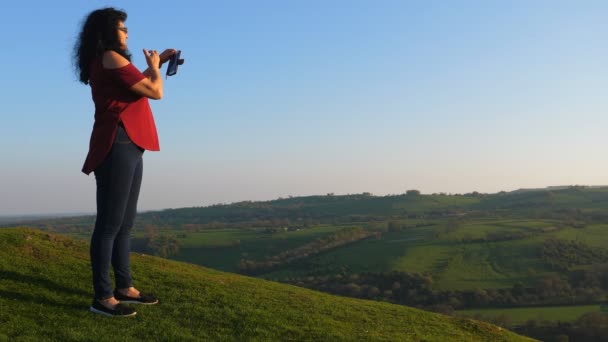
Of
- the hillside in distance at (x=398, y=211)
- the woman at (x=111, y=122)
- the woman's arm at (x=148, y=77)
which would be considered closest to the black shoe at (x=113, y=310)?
the woman at (x=111, y=122)

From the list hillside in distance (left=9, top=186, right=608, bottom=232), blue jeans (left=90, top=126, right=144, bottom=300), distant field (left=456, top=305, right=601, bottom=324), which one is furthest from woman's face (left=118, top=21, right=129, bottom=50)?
hillside in distance (left=9, top=186, right=608, bottom=232)

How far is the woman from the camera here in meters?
6.25

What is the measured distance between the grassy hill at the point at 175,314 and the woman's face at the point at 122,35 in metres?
3.79

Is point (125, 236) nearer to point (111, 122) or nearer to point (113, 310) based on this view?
point (113, 310)

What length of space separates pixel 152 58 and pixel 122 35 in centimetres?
49

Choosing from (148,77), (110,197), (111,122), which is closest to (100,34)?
(148,77)

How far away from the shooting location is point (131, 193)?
675cm

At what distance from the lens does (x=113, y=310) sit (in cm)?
667

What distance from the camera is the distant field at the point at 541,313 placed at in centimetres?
5388

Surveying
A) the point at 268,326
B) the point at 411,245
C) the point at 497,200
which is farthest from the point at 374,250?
the point at 497,200

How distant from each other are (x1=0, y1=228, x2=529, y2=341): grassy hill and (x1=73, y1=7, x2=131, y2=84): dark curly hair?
359 cm

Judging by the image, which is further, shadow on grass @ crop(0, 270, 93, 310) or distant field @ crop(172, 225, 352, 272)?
distant field @ crop(172, 225, 352, 272)

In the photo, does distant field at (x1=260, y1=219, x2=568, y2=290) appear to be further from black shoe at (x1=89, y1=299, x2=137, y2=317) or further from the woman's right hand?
the woman's right hand

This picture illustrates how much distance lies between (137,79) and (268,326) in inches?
170
